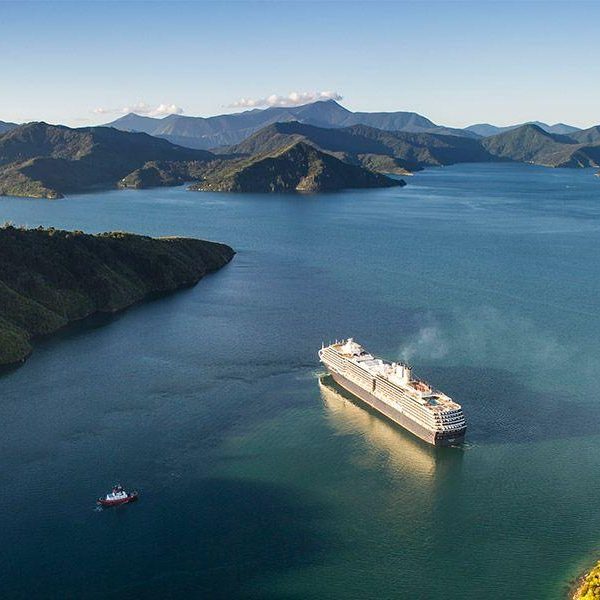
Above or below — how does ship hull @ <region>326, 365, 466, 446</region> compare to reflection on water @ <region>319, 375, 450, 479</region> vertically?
above

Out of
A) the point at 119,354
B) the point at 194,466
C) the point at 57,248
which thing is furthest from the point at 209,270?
the point at 194,466

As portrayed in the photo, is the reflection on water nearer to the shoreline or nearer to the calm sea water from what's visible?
the calm sea water

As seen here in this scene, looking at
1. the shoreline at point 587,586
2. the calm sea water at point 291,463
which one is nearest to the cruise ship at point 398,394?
the calm sea water at point 291,463

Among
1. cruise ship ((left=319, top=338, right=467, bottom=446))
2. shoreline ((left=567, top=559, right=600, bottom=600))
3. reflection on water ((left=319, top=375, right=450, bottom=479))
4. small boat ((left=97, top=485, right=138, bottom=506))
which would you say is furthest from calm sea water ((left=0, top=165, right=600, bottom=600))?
cruise ship ((left=319, top=338, right=467, bottom=446))

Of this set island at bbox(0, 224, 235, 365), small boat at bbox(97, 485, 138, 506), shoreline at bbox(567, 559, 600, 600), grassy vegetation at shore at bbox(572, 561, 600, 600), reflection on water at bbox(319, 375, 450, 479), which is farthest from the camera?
island at bbox(0, 224, 235, 365)

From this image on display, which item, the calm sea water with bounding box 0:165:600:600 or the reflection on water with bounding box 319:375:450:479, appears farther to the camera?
the reflection on water with bounding box 319:375:450:479

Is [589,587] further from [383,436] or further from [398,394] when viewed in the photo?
[398,394]

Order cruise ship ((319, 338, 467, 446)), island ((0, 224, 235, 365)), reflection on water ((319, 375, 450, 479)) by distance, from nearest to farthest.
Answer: reflection on water ((319, 375, 450, 479)) → cruise ship ((319, 338, 467, 446)) → island ((0, 224, 235, 365))
